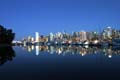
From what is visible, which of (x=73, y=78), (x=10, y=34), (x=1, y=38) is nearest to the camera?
(x=73, y=78)

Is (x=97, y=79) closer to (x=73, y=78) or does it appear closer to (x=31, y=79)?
(x=73, y=78)

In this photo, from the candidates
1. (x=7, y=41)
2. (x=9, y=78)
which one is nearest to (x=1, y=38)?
(x=7, y=41)

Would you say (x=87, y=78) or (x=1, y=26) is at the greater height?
(x=1, y=26)

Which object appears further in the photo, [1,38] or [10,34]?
[10,34]

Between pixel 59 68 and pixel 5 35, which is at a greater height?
pixel 5 35

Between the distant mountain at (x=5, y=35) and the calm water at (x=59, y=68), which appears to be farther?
the distant mountain at (x=5, y=35)

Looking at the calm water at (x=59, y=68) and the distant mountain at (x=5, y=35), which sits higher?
the distant mountain at (x=5, y=35)

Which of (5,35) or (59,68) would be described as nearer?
(59,68)

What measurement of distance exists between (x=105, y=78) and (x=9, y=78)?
823cm

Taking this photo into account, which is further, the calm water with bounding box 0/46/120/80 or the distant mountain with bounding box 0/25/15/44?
the distant mountain with bounding box 0/25/15/44

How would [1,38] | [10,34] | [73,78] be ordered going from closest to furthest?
[73,78]
[1,38]
[10,34]

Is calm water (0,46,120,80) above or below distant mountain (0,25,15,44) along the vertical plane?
below

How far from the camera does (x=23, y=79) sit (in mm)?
23500

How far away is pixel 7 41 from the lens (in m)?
182
